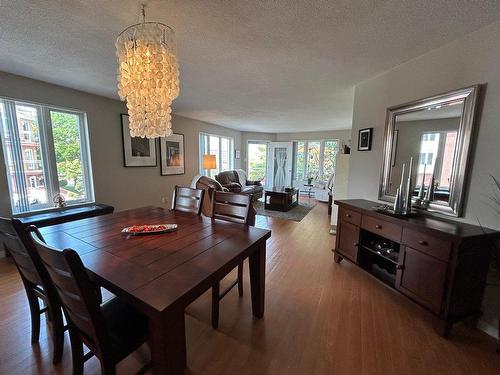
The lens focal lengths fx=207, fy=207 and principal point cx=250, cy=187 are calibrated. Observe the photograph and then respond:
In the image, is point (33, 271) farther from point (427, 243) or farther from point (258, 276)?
point (427, 243)

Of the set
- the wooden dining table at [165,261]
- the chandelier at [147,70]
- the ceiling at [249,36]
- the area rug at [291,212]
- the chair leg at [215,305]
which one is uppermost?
the ceiling at [249,36]

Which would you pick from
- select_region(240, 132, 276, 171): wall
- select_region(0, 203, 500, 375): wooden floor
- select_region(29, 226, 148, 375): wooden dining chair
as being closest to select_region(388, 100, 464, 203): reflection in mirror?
select_region(0, 203, 500, 375): wooden floor

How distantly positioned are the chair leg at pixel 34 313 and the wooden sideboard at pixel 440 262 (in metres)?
2.80

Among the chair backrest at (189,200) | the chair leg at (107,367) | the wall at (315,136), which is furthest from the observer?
the wall at (315,136)

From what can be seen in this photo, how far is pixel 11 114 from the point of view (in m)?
2.62

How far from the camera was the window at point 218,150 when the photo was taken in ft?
20.0

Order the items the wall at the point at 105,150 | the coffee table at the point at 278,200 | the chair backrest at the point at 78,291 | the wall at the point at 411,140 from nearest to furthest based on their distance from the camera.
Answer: the chair backrest at the point at 78,291, the wall at the point at 411,140, the wall at the point at 105,150, the coffee table at the point at 278,200

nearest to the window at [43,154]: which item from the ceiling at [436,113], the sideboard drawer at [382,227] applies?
the sideboard drawer at [382,227]

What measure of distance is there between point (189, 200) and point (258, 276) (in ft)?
3.56

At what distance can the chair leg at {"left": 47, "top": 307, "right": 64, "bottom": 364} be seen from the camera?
1.23 metres

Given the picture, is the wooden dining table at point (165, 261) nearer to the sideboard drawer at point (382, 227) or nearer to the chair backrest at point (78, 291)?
the chair backrest at point (78, 291)

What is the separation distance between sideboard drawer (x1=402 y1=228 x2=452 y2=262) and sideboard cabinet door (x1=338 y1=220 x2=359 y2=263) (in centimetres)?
58

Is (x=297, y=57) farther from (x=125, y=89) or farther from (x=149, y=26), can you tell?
(x=125, y=89)

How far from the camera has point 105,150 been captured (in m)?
3.54
